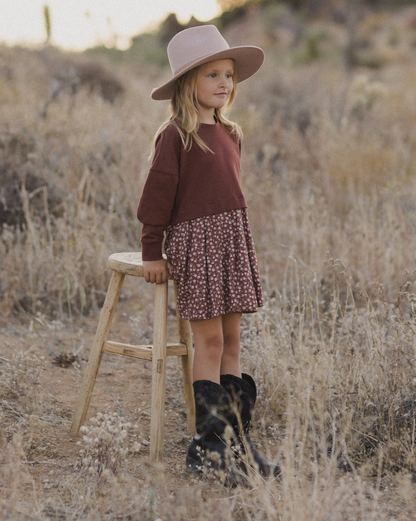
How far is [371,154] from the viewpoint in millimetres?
5625

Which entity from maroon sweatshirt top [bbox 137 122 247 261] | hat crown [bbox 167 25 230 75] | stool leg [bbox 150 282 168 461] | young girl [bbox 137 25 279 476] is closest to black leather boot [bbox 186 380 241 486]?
young girl [bbox 137 25 279 476]

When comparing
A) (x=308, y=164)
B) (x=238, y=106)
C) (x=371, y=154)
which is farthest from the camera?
(x=238, y=106)

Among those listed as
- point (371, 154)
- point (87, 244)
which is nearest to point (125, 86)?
point (371, 154)

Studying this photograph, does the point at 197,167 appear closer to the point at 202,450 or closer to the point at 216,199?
the point at 216,199

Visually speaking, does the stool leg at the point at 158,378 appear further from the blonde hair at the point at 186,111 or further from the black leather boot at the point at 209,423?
the blonde hair at the point at 186,111

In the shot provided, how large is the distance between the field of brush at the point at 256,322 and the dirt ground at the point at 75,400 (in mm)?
12

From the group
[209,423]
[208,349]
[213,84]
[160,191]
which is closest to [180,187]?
[160,191]

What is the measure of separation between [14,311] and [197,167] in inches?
85.5

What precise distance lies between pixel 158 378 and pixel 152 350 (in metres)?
0.11

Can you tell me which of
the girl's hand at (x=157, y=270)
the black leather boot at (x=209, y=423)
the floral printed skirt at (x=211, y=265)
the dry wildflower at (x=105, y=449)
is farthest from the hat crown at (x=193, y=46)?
the dry wildflower at (x=105, y=449)

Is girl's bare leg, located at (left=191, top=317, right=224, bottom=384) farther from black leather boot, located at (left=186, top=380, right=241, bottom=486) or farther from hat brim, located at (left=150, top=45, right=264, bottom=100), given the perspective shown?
hat brim, located at (left=150, top=45, right=264, bottom=100)

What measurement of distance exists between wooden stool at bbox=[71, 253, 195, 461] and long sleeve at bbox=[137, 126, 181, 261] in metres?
0.14

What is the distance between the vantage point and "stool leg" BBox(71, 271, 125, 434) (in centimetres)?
250

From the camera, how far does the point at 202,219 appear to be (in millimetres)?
2262
